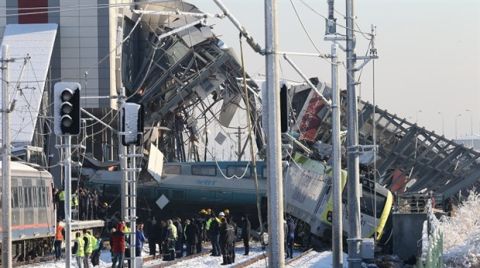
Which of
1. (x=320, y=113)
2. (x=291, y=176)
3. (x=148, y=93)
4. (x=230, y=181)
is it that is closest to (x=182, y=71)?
(x=148, y=93)

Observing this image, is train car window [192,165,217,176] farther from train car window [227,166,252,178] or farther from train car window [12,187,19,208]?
train car window [12,187,19,208]

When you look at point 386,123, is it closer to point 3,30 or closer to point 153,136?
point 153,136

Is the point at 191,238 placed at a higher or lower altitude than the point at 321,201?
lower

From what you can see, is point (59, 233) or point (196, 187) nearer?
point (59, 233)

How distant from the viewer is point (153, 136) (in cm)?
6962

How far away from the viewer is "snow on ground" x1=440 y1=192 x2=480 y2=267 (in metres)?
30.8

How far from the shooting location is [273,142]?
20.3 metres

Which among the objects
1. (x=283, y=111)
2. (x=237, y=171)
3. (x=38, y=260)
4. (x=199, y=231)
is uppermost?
(x=283, y=111)

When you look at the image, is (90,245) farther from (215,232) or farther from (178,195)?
(178,195)

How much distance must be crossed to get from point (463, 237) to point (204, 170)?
79.6 feet

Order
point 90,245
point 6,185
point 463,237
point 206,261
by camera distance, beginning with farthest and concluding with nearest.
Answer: point 206,261, point 463,237, point 90,245, point 6,185

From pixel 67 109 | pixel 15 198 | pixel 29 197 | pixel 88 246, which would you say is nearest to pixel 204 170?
pixel 29 197

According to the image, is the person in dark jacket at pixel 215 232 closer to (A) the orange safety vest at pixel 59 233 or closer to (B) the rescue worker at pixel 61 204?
(A) the orange safety vest at pixel 59 233

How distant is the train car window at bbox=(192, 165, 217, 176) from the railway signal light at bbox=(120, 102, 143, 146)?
34.5 metres
